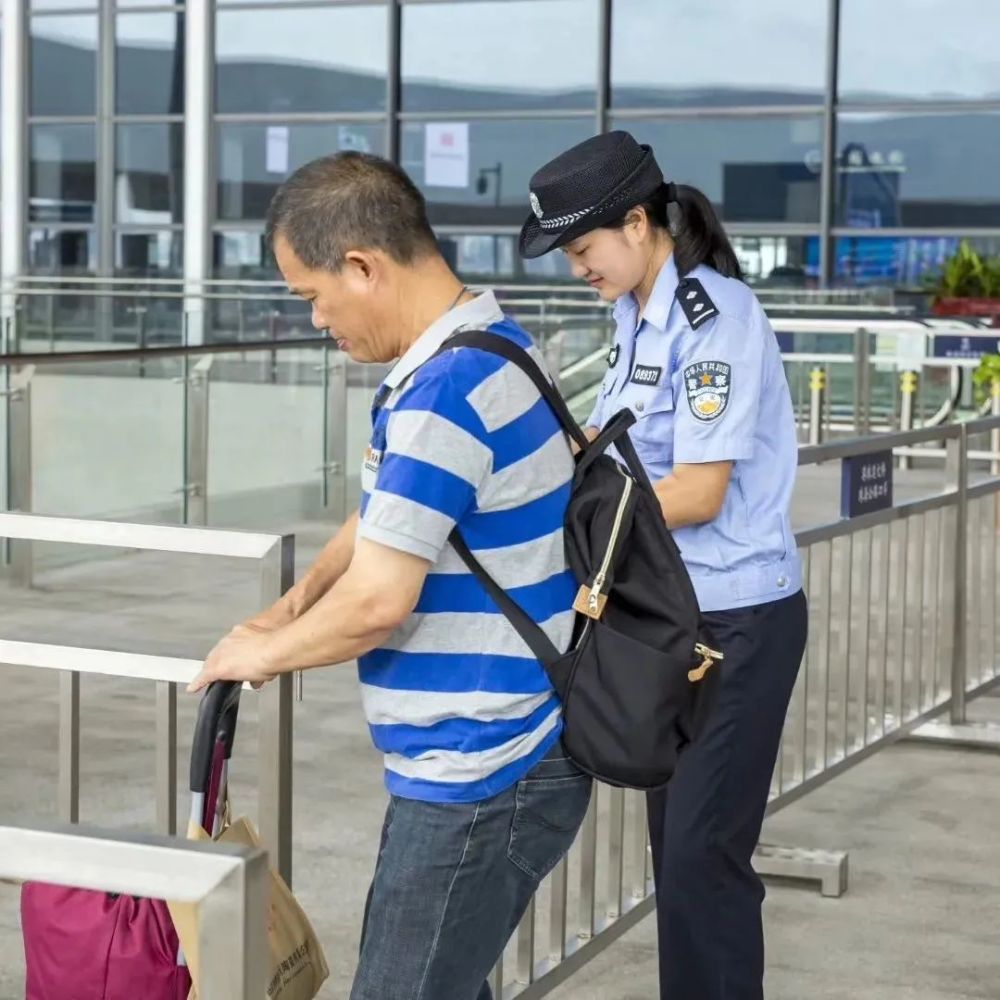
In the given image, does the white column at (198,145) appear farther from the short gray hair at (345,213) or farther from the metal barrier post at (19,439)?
the short gray hair at (345,213)

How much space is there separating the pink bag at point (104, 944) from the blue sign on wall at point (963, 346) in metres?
12.3

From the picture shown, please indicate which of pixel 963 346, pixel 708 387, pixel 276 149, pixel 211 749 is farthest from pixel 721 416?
pixel 276 149

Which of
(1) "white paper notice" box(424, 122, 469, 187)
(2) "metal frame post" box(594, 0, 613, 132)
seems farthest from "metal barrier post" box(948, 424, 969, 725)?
(1) "white paper notice" box(424, 122, 469, 187)

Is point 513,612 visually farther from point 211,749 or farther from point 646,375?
point 646,375

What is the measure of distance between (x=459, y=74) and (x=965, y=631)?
1601 centimetres

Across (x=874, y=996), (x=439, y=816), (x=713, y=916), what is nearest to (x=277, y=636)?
(x=439, y=816)

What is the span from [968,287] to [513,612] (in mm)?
15331

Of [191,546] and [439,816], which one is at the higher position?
[191,546]

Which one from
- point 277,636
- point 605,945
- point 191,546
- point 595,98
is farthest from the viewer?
point 595,98

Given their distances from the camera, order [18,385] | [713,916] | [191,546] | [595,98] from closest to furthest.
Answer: [191,546] < [713,916] < [18,385] < [595,98]

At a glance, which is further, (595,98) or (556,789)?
(595,98)

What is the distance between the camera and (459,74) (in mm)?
21094

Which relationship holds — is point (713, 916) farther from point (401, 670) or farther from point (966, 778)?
point (966, 778)

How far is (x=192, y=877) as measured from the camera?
1.39 m
